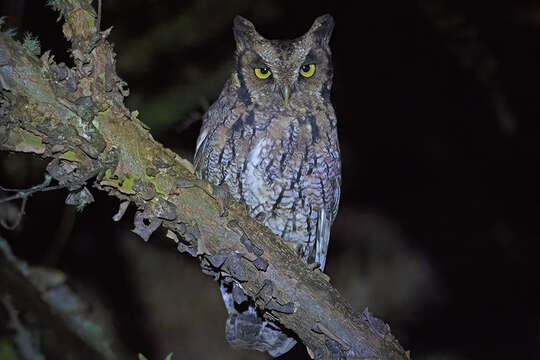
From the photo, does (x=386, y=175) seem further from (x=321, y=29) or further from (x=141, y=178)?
(x=141, y=178)

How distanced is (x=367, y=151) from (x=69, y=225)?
2.04 metres

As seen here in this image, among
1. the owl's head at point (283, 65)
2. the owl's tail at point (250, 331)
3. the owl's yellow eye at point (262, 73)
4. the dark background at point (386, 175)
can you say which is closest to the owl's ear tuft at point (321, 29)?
the owl's head at point (283, 65)

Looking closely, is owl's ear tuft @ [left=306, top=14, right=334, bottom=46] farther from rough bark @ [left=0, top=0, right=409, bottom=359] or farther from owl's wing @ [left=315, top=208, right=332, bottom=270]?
rough bark @ [left=0, top=0, right=409, bottom=359]

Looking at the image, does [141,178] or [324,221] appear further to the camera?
[324,221]

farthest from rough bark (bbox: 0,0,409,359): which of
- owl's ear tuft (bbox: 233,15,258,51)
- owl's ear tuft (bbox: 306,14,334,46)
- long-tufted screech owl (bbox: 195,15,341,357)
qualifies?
owl's ear tuft (bbox: 306,14,334,46)

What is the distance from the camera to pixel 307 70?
158cm

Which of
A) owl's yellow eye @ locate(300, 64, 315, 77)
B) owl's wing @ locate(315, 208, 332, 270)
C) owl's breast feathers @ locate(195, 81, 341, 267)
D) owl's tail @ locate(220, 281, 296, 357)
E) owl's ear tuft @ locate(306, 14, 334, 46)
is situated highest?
owl's ear tuft @ locate(306, 14, 334, 46)

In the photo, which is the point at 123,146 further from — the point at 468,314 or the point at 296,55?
the point at 468,314

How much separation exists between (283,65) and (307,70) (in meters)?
0.11

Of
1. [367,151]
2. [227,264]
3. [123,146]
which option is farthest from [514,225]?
[123,146]

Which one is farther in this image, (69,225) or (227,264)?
(69,225)

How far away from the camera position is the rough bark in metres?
0.95

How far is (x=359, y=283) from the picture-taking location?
3512 millimetres

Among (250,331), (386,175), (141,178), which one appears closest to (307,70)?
(141,178)
